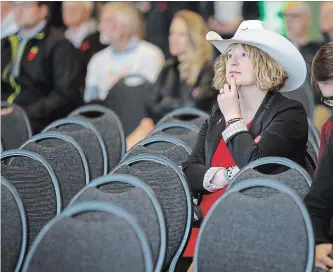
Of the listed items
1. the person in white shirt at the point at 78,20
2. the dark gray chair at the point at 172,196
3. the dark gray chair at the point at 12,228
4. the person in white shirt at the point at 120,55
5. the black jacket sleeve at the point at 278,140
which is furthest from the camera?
the person in white shirt at the point at 78,20

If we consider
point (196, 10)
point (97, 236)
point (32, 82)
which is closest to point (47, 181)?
point (97, 236)

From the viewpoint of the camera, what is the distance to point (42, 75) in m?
7.85

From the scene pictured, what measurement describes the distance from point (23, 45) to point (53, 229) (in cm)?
509

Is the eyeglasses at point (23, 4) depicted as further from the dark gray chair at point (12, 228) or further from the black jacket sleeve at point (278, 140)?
the dark gray chair at point (12, 228)

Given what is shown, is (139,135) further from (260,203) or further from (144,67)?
(260,203)

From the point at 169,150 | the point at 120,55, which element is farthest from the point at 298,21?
the point at 169,150

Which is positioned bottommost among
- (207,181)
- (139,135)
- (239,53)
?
(139,135)

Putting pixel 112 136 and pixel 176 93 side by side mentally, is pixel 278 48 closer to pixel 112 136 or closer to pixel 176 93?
pixel 112 136

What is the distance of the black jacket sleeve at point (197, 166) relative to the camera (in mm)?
4203

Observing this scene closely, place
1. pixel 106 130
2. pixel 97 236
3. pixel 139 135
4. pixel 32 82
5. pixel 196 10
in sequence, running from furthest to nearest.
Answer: pixel 196 10, pixel 32 82, pixel 139 135, pixel 106 130, pixel 97 236

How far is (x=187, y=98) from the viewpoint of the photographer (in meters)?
7.62

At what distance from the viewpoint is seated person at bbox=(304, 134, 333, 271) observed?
336 cm

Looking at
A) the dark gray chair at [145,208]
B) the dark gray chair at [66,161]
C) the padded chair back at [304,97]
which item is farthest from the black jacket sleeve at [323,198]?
the padded chair back at [304,97]

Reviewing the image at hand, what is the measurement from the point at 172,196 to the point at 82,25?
5.41 m
